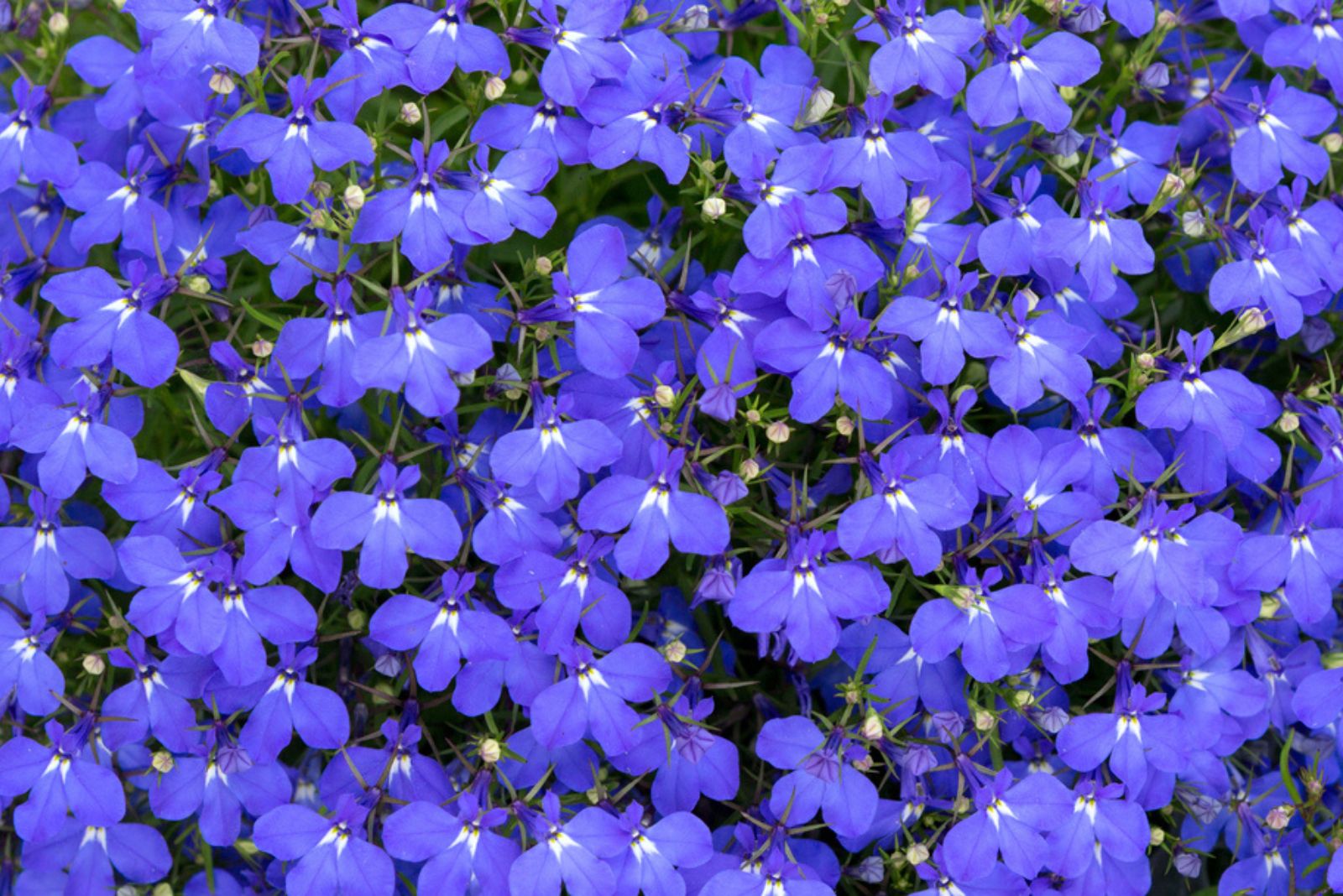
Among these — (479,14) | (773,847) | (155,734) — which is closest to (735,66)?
(479,14)

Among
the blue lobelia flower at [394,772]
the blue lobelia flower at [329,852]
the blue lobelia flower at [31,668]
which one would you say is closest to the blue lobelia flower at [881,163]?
the blue lobelia flower at [394,772]

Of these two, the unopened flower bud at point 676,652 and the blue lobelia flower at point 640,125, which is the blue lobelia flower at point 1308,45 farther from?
the unopened flower bud at point 676,652

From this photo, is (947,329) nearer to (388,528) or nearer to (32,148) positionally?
(388,528)

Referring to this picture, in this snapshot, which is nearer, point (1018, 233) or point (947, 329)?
point (947, 329)

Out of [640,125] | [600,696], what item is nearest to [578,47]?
[640,125]

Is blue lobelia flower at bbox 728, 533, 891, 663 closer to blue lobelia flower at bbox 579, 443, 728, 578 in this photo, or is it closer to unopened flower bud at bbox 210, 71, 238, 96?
blue lobelia flower at bbox 579, 443, 728, 578

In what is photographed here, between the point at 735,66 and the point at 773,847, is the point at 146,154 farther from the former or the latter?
the point at 773,847
